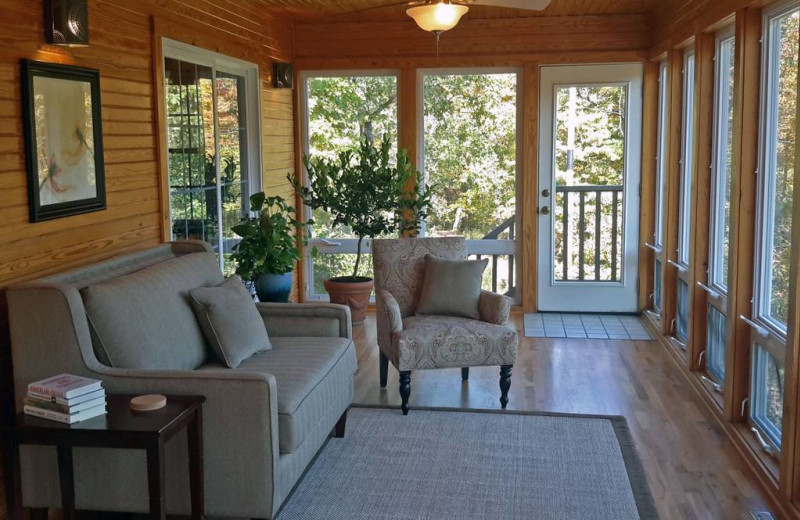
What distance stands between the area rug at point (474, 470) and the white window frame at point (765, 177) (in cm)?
89

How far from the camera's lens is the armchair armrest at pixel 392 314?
14.4 ft

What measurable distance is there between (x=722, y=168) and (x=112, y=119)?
317 cm

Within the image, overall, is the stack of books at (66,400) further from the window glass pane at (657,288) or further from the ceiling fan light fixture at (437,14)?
the window glass pane at (657,288)

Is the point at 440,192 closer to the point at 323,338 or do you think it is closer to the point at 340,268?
the point at 340,268

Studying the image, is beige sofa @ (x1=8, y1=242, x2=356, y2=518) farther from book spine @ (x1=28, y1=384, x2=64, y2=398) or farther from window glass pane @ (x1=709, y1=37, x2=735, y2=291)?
window glass pane @ (x1=709, y1=37, x2=735, y2=291)

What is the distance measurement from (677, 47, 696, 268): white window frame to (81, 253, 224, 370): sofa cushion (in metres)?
3.23

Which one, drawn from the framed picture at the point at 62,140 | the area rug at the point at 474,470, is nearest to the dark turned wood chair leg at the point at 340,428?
the area rug at the point at 474,470

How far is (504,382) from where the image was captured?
14.5ft

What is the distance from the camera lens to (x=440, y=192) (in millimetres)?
6996

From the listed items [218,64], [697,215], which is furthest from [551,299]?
[218,64]

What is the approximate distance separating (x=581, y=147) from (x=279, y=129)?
7.80ft

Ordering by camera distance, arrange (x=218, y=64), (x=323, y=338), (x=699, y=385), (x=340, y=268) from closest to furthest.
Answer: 1. (x=323, y=338)
2. (x=699, y=385)
3. (x=218, y=64)
4. (x=340, y=268)

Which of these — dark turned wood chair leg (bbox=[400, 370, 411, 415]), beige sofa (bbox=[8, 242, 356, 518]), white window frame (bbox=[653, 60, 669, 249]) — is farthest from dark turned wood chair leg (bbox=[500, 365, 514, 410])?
white window frame (bbox=[653, 60, 669, 249])

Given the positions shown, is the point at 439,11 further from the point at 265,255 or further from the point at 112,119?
the point at 265,255
